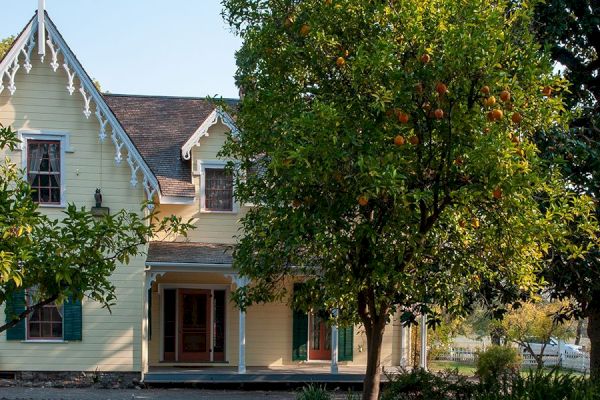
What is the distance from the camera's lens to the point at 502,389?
11445mm

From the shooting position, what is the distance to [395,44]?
9.52m

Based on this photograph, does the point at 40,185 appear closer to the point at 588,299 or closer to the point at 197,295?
the point at 197,295

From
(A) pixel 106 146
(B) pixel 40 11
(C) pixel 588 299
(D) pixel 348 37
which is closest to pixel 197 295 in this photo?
(A) pixel 106 146

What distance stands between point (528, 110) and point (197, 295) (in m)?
15.4

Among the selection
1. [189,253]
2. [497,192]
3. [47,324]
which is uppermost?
[497,192]

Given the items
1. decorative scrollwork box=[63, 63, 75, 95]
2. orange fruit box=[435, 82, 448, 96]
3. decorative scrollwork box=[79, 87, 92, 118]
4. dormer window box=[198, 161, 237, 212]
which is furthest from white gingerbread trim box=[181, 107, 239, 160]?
orange fruit box=[435, 82, 448, 96]

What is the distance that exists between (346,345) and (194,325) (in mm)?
4494

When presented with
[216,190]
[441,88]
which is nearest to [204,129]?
[216,190]

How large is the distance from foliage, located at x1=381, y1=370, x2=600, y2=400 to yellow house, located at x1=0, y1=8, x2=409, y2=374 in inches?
222

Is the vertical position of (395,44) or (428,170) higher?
(395,44)

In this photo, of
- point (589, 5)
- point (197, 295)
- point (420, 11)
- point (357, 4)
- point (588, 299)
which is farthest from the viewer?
point (197, 295)

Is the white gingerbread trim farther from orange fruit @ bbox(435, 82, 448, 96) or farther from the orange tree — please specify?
orange fruit @ bbox(435, 82, 448, 96)

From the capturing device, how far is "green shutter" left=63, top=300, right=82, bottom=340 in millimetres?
20375

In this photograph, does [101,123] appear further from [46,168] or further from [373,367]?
[373,367]
